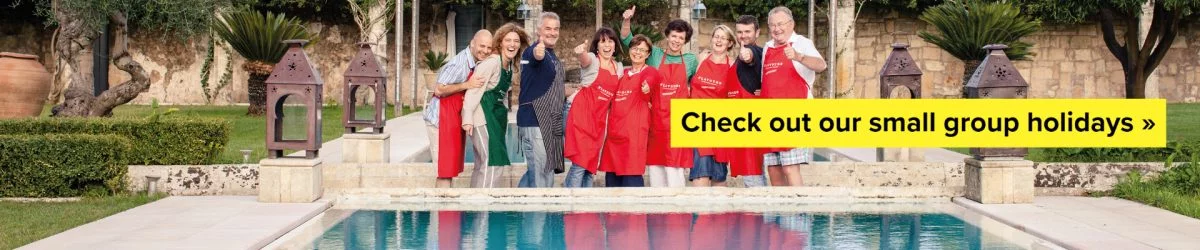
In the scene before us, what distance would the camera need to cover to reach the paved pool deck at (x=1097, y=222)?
7.82m

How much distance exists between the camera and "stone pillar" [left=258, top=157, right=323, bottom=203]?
389 inches

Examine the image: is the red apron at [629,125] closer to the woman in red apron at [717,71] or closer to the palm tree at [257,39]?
the woman in red apron at [717,71]

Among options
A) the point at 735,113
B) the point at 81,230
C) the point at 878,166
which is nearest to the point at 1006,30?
the point at 878,166

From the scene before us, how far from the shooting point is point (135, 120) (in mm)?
11664

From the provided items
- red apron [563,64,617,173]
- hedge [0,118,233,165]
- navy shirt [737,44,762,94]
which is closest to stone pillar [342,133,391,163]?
hedge [0,118,233,165]

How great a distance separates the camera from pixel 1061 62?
32344mm

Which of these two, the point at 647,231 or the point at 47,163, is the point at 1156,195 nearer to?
the point at 647,231

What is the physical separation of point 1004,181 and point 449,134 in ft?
12.8

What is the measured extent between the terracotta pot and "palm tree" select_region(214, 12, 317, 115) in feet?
19.3

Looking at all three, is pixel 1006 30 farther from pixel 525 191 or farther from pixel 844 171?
pixel 525 191

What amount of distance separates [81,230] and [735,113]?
4.42m

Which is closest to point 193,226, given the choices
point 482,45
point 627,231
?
point 627,231

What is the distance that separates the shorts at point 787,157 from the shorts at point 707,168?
0.47 metres

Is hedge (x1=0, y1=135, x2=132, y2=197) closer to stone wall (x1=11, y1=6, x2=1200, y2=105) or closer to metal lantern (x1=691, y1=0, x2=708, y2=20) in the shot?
metal lantern (x1=691, y1=0, x2=708, y2=20)
